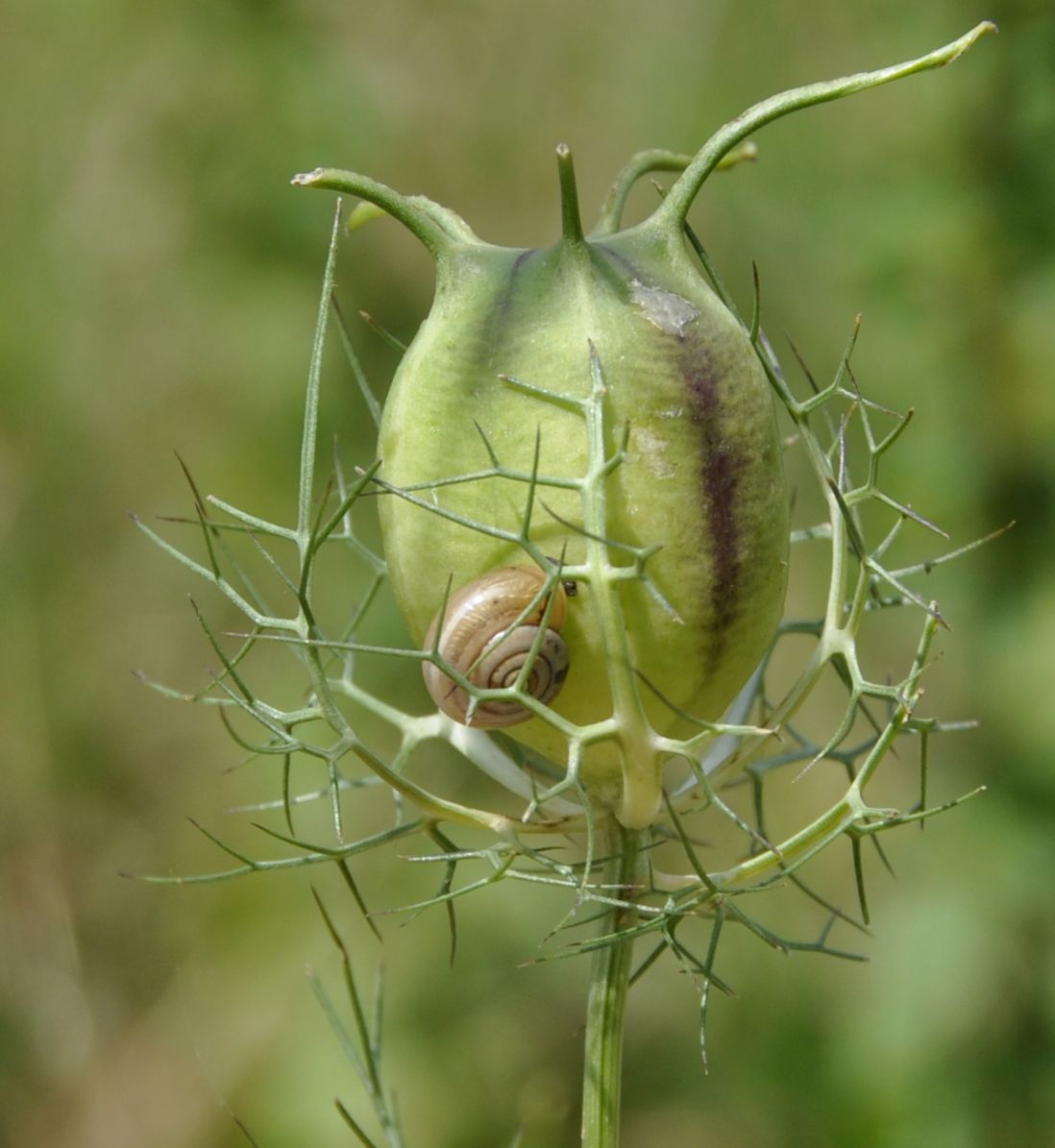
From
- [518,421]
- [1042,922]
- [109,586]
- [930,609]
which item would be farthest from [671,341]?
[109,586]

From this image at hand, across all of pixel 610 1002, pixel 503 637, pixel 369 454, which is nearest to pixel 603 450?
pixel 503 637

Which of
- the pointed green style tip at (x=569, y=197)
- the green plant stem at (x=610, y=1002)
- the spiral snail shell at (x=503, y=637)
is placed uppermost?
the pointed green style tip at (x=569, y=197)

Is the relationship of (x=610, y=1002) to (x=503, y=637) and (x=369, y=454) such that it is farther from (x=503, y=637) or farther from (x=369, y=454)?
(x=369, y=454)

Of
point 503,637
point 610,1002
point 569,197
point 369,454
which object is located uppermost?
point 569,197

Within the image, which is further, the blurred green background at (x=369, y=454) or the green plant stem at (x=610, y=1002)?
the blurred green background at (x=369, y=454)

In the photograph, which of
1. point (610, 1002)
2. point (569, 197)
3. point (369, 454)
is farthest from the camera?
Result: point (369, 454)

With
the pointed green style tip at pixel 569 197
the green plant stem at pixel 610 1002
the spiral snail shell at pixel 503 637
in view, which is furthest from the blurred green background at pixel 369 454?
the pointed green style tip at pixel 569 197

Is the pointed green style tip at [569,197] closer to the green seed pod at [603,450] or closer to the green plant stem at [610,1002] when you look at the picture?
the green seed pod at [603,450]

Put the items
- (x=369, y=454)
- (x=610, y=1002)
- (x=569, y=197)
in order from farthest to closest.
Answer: (x=369, y=454) < (x=610, y=1002) < (x=569, y=197)
